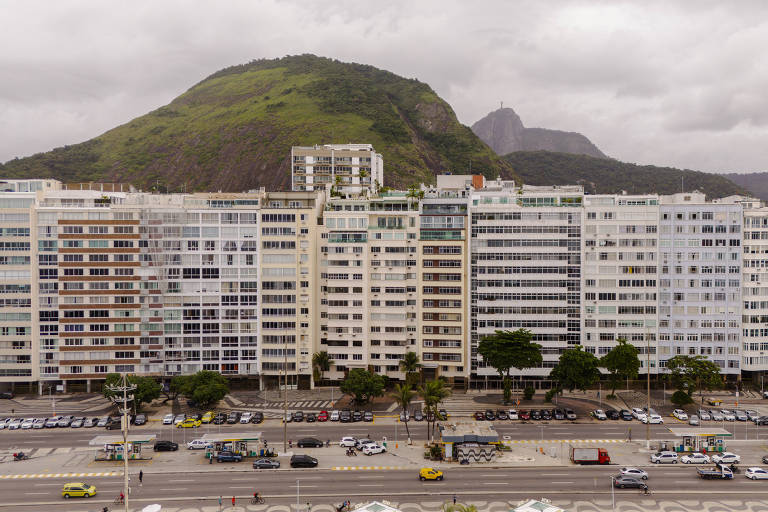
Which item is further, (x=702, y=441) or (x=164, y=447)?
(x=164, y=447)

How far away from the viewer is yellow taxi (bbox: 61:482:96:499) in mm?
74688

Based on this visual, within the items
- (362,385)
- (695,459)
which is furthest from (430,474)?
(695,459)

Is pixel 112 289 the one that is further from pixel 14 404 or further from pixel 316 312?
pixel 316 312

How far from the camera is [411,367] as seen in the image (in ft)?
410

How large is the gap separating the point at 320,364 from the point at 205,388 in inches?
1028

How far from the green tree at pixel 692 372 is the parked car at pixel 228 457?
85653 millimetres

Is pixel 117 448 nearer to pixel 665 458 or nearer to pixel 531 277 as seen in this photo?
pixel 665 458

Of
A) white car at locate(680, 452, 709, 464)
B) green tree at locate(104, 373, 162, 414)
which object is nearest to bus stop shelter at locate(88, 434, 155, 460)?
green tree at locate(104, 373, 162, 414)

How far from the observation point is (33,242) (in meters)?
124

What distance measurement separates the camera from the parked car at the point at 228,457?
8756 centimetres

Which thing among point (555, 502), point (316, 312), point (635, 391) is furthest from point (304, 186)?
point (555, 502)

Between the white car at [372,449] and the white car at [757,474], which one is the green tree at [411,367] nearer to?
the white car at [372,449]

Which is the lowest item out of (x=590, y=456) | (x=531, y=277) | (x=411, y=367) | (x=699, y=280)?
(x=590, y=456)

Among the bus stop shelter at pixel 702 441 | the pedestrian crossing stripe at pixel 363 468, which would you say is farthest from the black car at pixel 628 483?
the pedestrian crossing stripe at pixel 363 468
